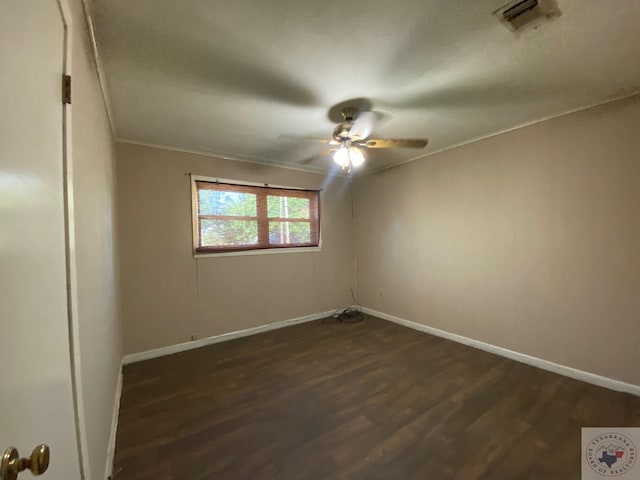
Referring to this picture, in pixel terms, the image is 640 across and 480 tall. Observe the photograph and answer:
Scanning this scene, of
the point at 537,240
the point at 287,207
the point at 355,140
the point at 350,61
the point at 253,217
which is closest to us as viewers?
the point at 350,61

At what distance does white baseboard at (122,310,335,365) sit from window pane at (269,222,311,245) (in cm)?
119

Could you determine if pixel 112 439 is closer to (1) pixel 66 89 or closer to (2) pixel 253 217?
(1) pixel 66 89

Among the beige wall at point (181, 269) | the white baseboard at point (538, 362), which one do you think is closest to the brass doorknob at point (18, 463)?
the beige wall at point (181, 269)

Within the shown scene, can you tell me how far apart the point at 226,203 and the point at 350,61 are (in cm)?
239

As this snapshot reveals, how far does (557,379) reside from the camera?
7.80 feet

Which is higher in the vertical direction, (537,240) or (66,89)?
(66,89)

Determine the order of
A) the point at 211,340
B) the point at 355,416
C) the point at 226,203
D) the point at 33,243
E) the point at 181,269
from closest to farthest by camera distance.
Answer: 1. the point at 33,243
2. the point at 355,416
3. the point at 181,269
4. the point at 211,340
5. the point at 226,203

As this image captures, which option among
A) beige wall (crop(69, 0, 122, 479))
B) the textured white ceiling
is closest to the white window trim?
the textured white ceiling

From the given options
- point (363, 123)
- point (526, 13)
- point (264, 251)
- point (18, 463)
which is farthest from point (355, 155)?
point (18, 463)

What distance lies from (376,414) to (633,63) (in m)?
2.97

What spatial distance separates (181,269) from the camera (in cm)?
315

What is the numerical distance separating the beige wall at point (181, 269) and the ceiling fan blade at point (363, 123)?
171 centimetres

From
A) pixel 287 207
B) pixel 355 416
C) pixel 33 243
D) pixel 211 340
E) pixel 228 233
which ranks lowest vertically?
pixel 355 416

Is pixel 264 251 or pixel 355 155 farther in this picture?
pixel 264 251
